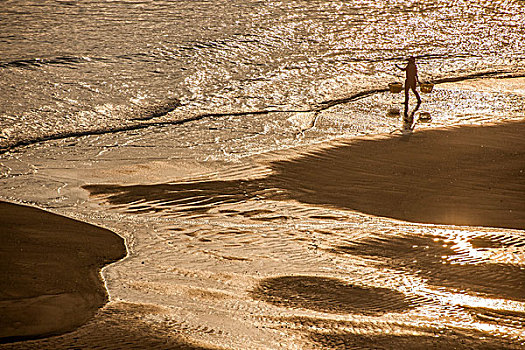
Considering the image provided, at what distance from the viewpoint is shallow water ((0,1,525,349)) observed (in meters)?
6.33

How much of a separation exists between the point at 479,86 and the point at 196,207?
11090mm

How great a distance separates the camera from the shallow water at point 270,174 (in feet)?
20.8

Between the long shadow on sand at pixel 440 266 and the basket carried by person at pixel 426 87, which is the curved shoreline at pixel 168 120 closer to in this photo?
the basket carried by person at pixel 426 87

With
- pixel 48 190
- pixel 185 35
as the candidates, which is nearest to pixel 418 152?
pixel 48 190

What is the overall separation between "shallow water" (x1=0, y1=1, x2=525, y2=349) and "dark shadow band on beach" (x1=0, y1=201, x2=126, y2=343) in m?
0.23

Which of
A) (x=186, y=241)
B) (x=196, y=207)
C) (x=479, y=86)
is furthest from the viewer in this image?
(x=479, y=86)

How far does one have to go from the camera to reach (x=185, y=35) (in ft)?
78.7

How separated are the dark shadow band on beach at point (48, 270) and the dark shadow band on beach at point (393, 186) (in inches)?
54.4

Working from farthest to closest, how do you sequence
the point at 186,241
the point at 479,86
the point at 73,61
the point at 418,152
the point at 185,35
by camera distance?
1. the point at 185,35
2. the point at 73,61
3. the point at 479,86
4. the point at 418,152
5. the point at 186,241

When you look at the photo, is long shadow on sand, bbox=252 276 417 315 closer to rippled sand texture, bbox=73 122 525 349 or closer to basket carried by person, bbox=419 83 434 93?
rippled sand texture, bbox=73 122 525 349

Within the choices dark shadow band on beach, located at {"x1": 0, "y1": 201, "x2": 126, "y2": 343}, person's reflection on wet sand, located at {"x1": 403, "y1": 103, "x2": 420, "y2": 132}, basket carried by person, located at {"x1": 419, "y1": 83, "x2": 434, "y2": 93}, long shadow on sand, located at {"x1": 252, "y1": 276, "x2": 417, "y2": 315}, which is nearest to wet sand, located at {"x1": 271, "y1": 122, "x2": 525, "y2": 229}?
person's reflection on wet sand, located at {"x1": 403, "y1": 103, "x2": 420, "y2": 132}

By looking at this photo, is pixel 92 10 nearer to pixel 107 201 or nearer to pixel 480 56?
pixel 480 56

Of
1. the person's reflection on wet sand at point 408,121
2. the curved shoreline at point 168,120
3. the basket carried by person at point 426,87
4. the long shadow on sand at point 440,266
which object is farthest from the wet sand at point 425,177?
the curved shoreline at point 168,120

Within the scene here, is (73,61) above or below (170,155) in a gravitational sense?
above
